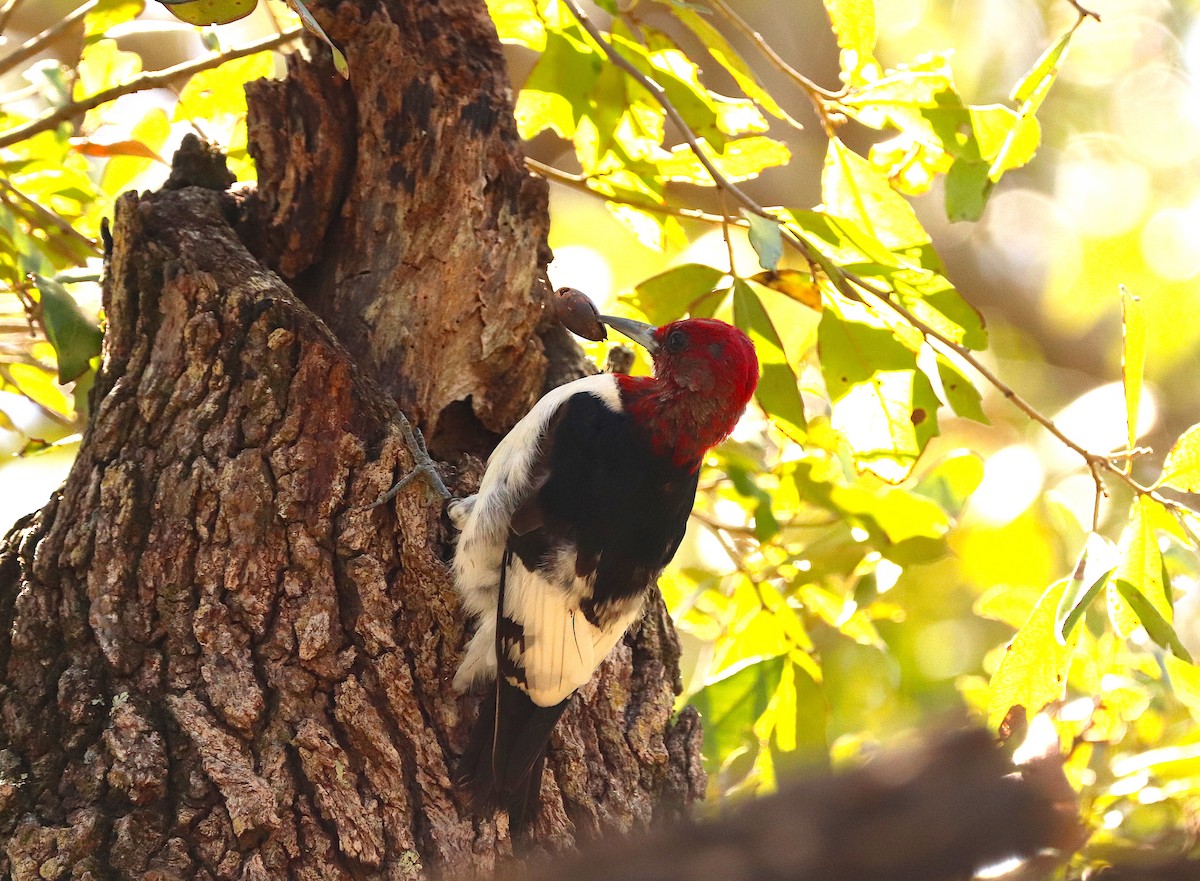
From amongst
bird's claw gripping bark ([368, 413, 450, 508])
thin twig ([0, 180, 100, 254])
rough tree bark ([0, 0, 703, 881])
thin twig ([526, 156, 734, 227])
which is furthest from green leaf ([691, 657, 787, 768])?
thin twig ([0, 180, 100, 254])

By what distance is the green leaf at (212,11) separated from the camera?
6.62 feet

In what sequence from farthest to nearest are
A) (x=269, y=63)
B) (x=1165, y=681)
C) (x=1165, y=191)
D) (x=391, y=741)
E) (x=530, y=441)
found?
(x=1165, y=191)
(x=269, y=63)
(x=1165, y=681)
(x=530, y=441)
(x=391, y=741)

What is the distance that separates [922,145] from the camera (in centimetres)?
306

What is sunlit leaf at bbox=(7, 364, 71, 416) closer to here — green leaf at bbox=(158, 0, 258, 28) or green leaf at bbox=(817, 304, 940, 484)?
green leaf at bbox=(158, 0, 258, 28)

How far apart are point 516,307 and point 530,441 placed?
0.36 meters

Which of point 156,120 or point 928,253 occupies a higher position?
point 156,120

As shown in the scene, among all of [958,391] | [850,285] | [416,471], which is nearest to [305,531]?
[416,471]

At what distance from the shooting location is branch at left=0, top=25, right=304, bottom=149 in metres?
3.08

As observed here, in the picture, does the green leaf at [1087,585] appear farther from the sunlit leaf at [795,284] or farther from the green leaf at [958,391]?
the sunlit leaf at [795,284]

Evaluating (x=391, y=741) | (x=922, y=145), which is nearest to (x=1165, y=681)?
(x=922, y=145)

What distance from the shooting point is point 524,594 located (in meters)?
2.74

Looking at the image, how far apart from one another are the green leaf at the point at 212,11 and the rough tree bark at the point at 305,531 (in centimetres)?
70

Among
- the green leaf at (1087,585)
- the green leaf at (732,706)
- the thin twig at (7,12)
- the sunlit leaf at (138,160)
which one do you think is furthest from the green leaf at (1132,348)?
the thin twig at (7,12)

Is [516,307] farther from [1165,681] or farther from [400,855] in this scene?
[1165,681]
